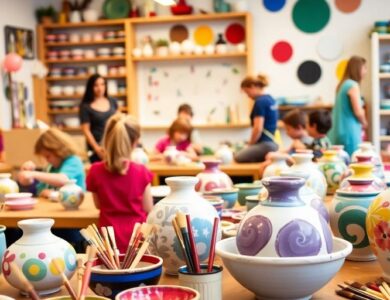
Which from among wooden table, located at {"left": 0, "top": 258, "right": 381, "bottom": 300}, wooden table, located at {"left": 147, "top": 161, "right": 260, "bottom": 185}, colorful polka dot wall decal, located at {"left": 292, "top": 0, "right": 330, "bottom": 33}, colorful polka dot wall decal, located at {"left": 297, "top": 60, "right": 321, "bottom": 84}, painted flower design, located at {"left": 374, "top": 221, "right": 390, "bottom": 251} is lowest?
wooden table, located at {"left": 147, "top": 161, "right": 260, "bottom": 185}

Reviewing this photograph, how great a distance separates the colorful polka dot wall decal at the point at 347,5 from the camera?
717 centimetres

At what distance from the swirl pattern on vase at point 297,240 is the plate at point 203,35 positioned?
21.2ft

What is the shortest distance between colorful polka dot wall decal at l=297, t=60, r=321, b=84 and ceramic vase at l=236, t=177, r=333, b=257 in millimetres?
6218

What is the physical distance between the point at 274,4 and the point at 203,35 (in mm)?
927

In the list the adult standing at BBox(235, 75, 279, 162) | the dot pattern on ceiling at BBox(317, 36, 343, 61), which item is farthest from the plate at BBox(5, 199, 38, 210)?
the dot pattern on ceiling at BBox(317, 36, 343, 61)

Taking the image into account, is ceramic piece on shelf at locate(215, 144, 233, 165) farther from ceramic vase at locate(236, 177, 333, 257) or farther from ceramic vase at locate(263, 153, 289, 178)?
ceramic vase at locate(236, 177, 333, 257)

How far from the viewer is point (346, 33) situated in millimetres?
7254

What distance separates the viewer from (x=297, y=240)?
1209 mm

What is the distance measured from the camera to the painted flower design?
137 cm

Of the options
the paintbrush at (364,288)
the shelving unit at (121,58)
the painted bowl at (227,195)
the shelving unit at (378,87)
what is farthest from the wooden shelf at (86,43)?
the paintbrush at (364,288)

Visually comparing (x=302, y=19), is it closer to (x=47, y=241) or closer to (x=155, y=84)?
(x=155, y=84)

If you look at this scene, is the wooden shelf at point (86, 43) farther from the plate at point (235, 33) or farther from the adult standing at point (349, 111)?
the adult standing at point (349, 111)

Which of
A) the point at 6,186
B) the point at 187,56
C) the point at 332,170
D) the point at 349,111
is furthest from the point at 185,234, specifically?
the point at 187,56

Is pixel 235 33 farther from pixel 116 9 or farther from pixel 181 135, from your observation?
pixel 181 135
